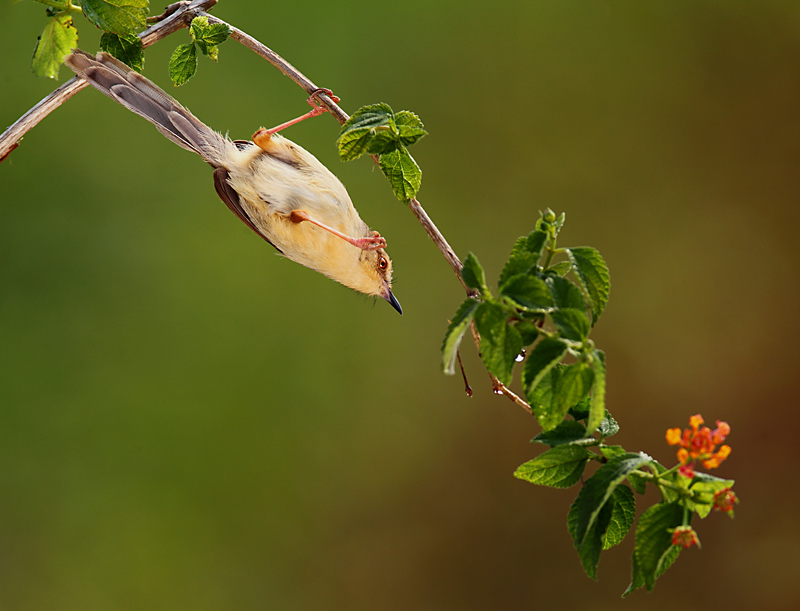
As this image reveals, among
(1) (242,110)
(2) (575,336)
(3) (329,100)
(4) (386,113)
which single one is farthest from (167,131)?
(1) (242,110)

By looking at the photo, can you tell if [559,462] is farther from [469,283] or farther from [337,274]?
[337,274]

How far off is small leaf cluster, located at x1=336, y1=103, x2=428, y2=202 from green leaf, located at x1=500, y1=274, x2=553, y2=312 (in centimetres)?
23

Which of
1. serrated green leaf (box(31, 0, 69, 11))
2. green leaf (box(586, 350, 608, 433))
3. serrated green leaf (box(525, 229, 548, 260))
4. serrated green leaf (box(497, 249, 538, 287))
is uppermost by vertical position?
serrated green leaf (box(31, 0, 69, 11))

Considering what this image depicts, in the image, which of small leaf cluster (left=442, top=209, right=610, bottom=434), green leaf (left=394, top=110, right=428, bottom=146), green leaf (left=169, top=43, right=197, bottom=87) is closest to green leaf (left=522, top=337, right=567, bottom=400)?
small leaf cluster (left=442, top=209, right=610, bottom=434)

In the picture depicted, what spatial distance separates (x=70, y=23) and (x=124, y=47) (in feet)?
0.26

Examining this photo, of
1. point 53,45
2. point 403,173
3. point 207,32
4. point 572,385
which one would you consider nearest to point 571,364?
point 572,385

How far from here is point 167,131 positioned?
3.81 ft

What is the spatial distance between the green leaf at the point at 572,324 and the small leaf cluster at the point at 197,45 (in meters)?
0.64

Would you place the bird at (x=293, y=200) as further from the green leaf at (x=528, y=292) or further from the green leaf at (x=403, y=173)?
the green leaf at (x=528, y=292)

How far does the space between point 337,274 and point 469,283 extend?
0.58 metres

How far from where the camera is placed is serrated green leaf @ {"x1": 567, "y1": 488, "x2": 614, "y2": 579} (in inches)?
29.0

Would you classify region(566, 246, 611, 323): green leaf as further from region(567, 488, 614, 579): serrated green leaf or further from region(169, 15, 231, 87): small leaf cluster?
region(169, 15, 231, 87): small leaf cluster

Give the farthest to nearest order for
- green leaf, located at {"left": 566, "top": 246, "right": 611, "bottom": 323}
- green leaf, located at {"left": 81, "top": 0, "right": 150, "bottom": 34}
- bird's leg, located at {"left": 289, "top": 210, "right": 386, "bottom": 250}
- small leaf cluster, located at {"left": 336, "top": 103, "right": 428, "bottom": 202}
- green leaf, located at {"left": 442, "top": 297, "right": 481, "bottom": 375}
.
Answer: bird's leg, located at {"left": 289, "top": 210, "right": 386, "bottom": 250}, green leaf, located at {"left": 81, "top": 0, "right": 150, "bottom": 34}, small leaf cluster, located at {"left": 336, "top": 103, "right": 428, "bottom": 202}, green leaf, located at {"left": 566, "top": 246, "right": 611, "bottom": 323}, green leaf, located at {"left": 442, "top": 297, "right": 481, "bottom": 375}

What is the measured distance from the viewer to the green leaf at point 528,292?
2.31 feet
